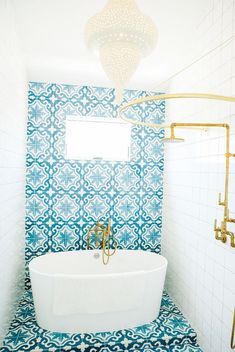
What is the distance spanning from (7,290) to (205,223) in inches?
75.4

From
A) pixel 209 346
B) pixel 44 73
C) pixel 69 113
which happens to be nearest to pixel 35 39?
pixel 44 73

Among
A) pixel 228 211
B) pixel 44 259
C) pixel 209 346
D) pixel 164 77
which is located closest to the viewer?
pixel 228 211

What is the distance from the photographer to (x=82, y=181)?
3438mm

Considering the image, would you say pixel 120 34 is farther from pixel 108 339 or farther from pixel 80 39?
pixel 108 339

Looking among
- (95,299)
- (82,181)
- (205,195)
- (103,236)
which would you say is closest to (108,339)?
(95,299)

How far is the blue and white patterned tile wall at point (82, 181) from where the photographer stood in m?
3.36

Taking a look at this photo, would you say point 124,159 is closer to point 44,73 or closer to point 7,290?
point 44,73

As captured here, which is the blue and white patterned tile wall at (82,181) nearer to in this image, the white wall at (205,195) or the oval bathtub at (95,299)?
the white wall at (205,195)

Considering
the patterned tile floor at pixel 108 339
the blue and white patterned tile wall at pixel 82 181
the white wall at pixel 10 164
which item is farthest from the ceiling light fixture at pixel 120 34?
the patterned tile floor at pixel 108 339

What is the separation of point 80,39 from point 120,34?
1.30 meters

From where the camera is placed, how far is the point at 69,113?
3.43 metres

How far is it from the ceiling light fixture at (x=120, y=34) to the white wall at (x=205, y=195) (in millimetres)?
906

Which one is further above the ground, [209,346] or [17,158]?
[17,158]

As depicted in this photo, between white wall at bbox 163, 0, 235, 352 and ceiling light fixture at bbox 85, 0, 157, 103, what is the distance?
0.91 m
